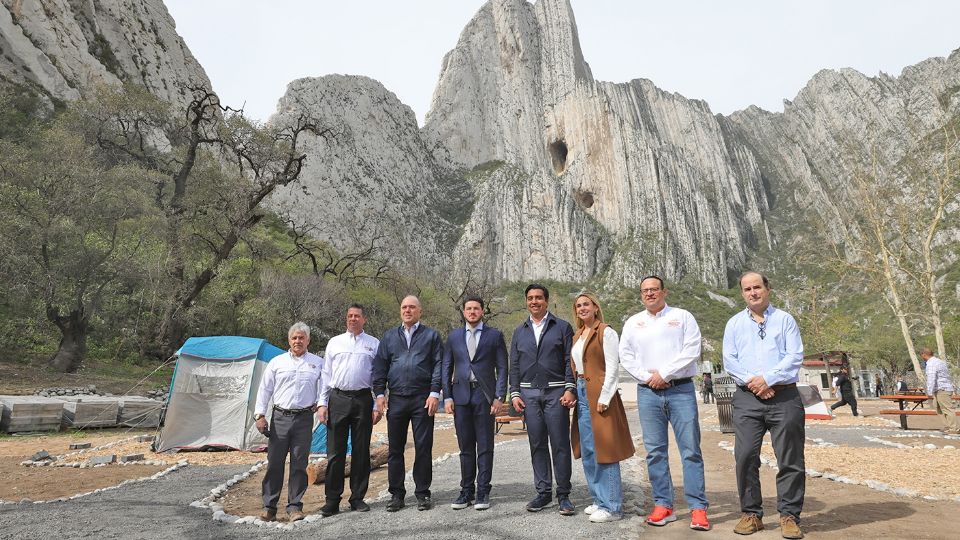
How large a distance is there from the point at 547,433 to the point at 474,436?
69 cm

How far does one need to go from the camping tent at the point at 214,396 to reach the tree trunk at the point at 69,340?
1091 cm

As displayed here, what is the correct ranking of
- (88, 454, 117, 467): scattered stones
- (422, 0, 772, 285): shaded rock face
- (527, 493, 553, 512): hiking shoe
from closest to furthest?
(527, 493, 553, 512): hiking shoe
(88, 454, 117, 467): scattered stones
(422, 0, 772, 285): shaded rock face

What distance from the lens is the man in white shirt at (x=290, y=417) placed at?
4.91 meters

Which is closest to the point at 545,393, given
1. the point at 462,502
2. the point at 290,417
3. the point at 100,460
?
the point at 462,502

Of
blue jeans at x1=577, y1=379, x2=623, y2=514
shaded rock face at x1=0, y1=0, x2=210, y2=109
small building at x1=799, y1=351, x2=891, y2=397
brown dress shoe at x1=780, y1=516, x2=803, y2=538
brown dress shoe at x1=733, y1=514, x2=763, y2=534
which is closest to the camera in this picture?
brown dress shoe at x1=780, y1=516, x2=803, y2=538

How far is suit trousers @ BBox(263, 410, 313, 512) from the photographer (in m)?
4.89

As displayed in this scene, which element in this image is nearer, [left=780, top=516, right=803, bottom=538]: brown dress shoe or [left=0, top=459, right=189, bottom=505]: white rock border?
[left=780, top=516, right=803, bottom=538]: brown dress shoe

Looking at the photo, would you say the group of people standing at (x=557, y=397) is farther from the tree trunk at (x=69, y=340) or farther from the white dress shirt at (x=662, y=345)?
the tree trunk at (x=69, y=340)

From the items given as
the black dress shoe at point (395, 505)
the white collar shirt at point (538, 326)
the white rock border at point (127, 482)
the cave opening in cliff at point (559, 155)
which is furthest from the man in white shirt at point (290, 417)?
the cave opening in cliff at point (559, 155)

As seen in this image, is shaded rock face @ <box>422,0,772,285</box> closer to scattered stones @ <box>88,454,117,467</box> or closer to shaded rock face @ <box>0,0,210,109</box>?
shaded rock face @ <box>0,0,210,109</box>

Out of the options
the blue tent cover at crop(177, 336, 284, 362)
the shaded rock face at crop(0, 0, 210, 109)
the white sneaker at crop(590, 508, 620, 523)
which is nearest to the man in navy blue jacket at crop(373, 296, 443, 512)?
the white sneaker at crop(590, 508, 620, 523)

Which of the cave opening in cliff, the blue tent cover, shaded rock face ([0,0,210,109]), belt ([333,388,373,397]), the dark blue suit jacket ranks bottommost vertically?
belt ([333,388,373,397])

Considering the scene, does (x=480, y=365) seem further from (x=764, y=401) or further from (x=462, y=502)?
(x=764, y=401)

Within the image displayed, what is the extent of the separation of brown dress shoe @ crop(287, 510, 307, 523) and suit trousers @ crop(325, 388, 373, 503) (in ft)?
1.33
